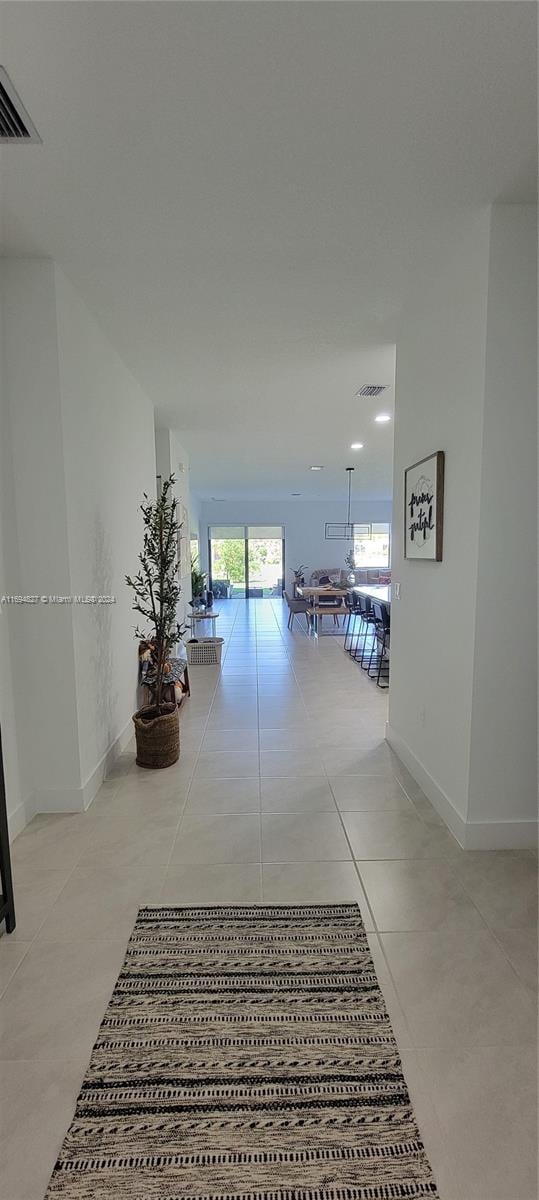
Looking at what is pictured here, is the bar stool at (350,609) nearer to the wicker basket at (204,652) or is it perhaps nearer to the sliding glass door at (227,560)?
the wicker basket at (204,652)

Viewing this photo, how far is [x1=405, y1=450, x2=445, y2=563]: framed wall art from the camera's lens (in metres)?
2.53

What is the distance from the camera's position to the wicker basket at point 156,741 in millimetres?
3201

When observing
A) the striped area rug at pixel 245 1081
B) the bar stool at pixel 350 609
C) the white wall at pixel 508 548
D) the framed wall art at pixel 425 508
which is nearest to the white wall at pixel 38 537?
the striped area rug at pixel 245 1081

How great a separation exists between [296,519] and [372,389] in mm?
10012

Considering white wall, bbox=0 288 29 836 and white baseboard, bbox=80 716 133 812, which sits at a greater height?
white wall, bbox=0 288 29 836

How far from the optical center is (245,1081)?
4.34 feet

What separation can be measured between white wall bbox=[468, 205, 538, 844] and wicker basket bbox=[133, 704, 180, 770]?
180 centimetres

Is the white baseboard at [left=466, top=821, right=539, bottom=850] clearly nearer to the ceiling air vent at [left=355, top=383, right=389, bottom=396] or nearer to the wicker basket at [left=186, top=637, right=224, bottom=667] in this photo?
the ceiling air vent at [left=355, top=383, right=389, bottom=396]

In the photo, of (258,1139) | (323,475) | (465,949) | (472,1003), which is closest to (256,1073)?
(258,1139)

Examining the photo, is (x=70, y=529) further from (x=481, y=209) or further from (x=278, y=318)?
(x=481, y=209)

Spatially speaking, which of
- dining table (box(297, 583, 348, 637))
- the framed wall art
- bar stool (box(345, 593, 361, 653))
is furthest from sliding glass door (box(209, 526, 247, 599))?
the framed wall art

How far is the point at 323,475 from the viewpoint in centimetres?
930

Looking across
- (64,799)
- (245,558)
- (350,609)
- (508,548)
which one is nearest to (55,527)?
(64,799)

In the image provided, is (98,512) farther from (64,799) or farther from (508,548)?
(508,548)
